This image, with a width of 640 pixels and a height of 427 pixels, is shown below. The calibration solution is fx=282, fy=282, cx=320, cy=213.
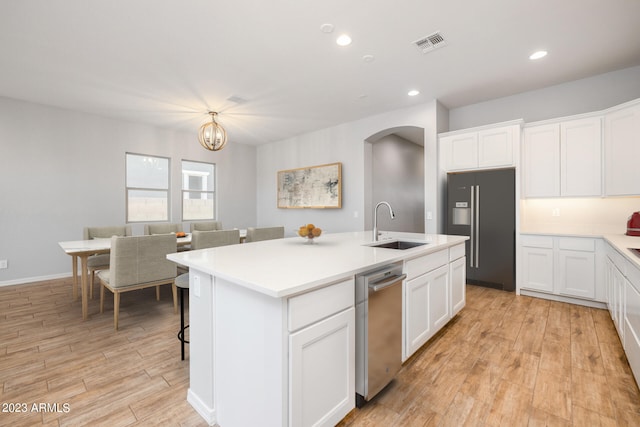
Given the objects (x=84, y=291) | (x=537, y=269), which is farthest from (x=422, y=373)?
(x=84, y=291)

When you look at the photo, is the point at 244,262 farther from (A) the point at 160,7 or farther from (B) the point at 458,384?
(A) the point at 160,7

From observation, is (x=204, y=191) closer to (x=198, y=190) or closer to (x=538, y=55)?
(x=198, y=190)

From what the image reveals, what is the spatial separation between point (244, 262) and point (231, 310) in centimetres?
30

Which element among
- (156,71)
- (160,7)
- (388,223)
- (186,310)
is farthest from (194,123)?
(388,223)

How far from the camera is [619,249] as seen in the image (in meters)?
2.14

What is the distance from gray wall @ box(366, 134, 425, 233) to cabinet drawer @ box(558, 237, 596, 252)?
270 cm

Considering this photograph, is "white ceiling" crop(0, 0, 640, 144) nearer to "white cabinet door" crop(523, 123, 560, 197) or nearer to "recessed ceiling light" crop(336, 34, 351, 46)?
"recessed ceiling light" crop(336, 34, 351, 46)

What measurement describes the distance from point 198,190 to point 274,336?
564 cm

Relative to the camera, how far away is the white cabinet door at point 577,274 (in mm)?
3113

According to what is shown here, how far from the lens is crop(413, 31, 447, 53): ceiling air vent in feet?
8.65

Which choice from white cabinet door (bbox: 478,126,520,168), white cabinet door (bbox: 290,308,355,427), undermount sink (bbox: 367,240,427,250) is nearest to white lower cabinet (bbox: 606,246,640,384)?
undermount sink (bbox: 367,240,427,250)

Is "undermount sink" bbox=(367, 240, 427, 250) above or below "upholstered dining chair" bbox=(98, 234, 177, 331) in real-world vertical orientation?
above

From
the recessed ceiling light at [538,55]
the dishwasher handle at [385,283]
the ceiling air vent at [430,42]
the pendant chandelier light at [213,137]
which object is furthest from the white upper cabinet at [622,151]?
the pendant chandelier light at [213,137]

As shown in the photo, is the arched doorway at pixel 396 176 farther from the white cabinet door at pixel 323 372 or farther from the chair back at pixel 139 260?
the white cabinet door at pixel 323 372
